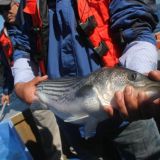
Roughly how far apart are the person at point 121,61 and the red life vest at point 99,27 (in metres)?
0.07

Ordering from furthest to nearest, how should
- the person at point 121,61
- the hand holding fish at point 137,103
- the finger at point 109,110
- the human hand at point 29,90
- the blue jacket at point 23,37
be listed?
the blue jacket at point 23,37 < the human hand at point 29,90 < the person at point 121,61 < the finger at point 109,110 < the hand holding fish at point 137,103

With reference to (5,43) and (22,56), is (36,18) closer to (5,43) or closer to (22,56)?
(22,56)

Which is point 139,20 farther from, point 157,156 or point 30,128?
point 30,128

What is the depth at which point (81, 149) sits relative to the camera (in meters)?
3.59

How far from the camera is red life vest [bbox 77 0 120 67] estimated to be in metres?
3.06

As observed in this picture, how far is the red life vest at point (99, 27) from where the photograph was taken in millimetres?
3064

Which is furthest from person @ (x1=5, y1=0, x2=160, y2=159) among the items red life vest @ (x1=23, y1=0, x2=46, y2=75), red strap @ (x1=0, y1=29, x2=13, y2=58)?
red strap @ (x1=0, y1=29, x2=13, y2=58)

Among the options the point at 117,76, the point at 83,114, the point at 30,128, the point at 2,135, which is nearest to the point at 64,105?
the point at 83,114

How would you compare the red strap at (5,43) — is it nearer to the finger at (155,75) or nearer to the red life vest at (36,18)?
the red life vest at (36,18)

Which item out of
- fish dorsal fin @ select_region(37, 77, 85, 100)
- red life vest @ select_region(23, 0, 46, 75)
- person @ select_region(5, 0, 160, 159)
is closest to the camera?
fish dorsal fin @ select_region(37, 77, 85, 100)

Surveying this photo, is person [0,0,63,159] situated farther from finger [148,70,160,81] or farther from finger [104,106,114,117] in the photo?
finger [148,70,160,81]

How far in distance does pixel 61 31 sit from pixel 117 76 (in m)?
0.87

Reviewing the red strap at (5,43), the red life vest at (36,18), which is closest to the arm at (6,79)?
the red strap at (5,43)

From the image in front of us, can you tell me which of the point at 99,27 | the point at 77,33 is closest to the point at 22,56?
the point at 77,33
